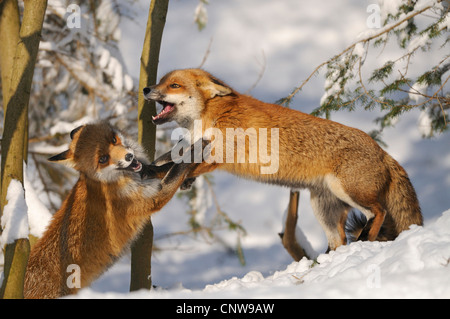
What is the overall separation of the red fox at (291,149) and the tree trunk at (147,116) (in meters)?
0.22

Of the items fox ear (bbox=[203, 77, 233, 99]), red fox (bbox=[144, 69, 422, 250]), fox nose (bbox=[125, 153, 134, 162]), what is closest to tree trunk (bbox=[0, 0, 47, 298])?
fox nose (bbox=[125, 153, 134, 162])

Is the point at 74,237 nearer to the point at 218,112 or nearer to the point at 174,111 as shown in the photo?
the point at 174,111

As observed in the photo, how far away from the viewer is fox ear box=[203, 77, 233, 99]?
16.3ft

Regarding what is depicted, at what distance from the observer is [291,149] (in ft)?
15.8

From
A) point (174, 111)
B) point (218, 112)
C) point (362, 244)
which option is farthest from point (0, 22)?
point (362, 244)

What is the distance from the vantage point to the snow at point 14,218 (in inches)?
126

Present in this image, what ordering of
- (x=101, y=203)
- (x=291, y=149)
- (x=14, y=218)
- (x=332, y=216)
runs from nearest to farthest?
(x=14, y=218) → (x=101, y=203) → (x=291, y=149) → (x=332, y=216)

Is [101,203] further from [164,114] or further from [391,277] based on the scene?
[391,277]

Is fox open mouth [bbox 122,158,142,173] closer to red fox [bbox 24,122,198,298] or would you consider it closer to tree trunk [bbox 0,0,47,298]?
red fox [bbox 24,122,198,298]

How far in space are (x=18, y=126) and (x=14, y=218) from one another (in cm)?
86

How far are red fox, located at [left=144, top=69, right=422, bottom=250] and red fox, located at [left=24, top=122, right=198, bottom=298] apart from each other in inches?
13.4

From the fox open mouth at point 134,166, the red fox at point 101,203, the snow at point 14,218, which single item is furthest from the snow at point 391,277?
the fox open mouth at point 134,166

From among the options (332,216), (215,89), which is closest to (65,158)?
(215,89)

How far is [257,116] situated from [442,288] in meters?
2.63
